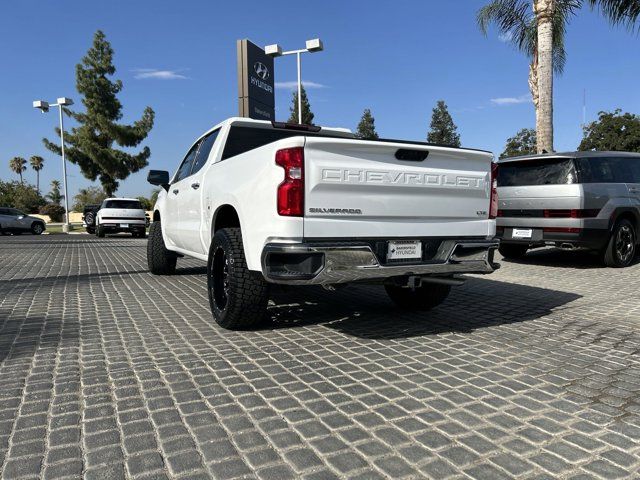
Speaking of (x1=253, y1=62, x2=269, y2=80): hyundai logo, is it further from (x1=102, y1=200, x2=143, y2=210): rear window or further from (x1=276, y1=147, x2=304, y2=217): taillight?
(x1=276, y1=147, x2=304, y2=217): taillight

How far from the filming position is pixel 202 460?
7.06 ft

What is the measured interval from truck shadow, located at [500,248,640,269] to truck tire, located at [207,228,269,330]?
663 centimetres

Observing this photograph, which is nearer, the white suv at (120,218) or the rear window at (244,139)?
the rear window at (244,139)

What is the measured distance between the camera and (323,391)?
115 inches

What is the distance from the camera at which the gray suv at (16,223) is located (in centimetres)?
2686

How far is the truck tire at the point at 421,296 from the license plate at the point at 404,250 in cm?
107

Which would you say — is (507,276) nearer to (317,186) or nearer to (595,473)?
(317,186)

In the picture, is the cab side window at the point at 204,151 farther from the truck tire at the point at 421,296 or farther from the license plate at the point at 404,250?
the license plate at the point at 404,250

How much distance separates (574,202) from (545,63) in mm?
6748

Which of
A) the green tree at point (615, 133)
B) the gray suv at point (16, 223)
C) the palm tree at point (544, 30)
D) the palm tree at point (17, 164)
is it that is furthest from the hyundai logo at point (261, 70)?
the palm tree at point (17, 164)

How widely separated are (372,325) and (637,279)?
5.01 m

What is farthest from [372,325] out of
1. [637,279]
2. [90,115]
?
[90,115]

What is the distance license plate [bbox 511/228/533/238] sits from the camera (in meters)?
8.18

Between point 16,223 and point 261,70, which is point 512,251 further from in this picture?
point 16,223
